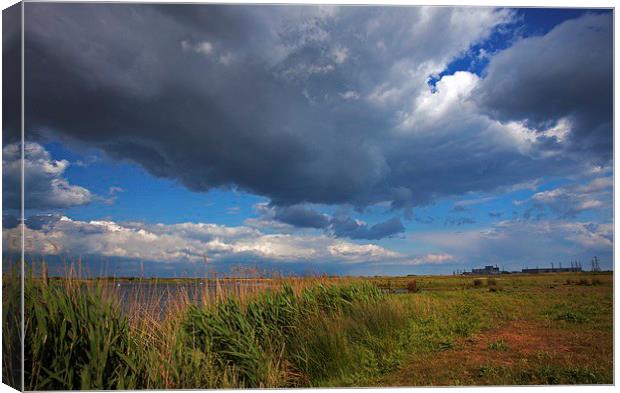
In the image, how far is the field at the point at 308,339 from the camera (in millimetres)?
4926

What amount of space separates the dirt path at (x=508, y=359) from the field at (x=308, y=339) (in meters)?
0.01

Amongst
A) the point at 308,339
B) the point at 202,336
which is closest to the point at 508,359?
the point at 308,339

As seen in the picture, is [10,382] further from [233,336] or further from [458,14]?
[458,14]

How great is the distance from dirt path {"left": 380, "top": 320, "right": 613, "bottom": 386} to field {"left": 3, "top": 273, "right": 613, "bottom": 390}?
13 mm

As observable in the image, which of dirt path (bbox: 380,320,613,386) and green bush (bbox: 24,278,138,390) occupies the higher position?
green bush (bbox: 24,278,138,390)

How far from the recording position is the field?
4.93 meters

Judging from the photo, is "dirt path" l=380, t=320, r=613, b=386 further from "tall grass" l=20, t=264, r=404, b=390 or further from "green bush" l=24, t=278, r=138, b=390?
"green bush" l=24, t=278, r=138, b=390

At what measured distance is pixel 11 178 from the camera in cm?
523

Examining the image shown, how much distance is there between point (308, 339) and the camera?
261 inches

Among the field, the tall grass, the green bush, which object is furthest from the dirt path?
the green bush

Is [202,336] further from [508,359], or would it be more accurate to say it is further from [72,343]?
[508,359]

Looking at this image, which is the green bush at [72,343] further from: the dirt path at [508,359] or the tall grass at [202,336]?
the dirt path at [508,359]

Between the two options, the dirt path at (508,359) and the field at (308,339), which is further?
the dirt path at (508,359)

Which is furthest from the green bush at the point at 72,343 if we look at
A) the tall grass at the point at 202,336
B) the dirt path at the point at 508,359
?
the dirt path at the point at 508,359
